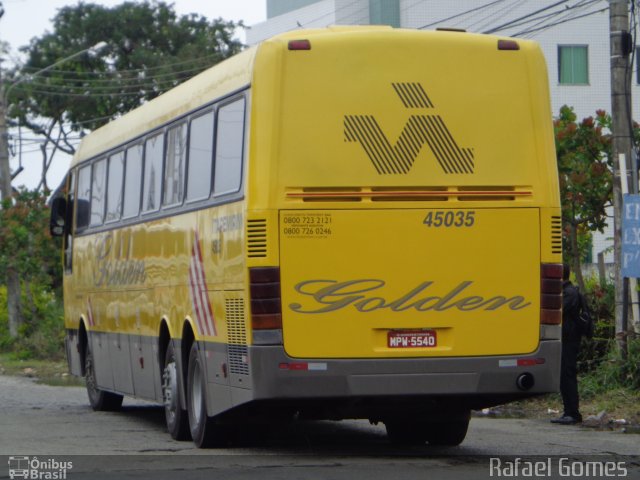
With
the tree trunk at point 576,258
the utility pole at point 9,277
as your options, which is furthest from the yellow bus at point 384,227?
the utility pole at point 9,277

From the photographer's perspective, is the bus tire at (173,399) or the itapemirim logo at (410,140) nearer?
the itapemirim logo at (410,140)

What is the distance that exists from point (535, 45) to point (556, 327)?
93.3 inches

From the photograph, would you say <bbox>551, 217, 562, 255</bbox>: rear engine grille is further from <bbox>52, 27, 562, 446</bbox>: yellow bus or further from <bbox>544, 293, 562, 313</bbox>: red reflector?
<bbox>544, 293, 562, 313</bbox>: red reflector

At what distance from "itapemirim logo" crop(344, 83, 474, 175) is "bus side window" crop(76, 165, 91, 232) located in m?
8.05

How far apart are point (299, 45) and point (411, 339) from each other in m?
2.54

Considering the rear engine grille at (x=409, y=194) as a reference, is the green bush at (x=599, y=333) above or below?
below

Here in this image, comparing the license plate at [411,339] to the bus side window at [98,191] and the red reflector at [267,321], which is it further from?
the bus side window at [98,191]

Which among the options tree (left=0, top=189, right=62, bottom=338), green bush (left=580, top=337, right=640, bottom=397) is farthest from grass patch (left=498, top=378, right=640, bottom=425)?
tree (left=0, top=189, right=62, bottom=338)

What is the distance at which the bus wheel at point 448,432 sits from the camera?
13.9 meters

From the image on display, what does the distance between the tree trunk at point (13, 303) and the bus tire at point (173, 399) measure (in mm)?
21048

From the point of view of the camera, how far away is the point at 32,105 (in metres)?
57.4

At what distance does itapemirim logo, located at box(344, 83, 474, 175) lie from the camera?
1205 centimetres

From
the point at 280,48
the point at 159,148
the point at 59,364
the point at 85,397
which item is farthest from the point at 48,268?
the point at 280,48

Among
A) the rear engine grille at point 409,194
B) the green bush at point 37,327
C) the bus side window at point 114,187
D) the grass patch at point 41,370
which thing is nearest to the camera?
the rear engine grille at point 409,194
